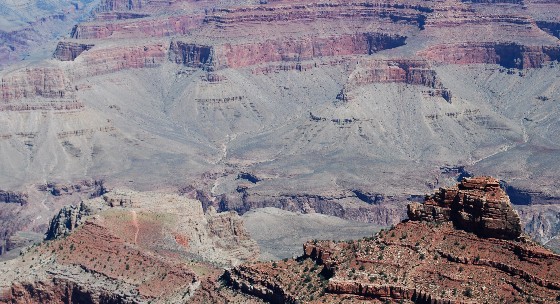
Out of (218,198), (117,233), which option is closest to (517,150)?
(218,198)

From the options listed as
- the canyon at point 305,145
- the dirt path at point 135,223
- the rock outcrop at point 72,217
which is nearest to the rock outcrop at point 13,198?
the canyon at point 305,145

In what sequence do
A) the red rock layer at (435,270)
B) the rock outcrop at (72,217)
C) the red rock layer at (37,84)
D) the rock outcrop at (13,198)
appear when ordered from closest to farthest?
the red rock layer at (435,270) < the rock outcrop at (72,217) < the rock outcrop at (13,198) < the red rock layer at (37,84)

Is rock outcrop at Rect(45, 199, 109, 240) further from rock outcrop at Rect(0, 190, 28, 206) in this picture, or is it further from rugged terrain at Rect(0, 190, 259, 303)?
rock outcrop at Rect(0, 190, 28, 206)

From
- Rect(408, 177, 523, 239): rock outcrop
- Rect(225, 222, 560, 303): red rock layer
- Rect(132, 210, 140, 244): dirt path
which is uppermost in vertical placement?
Rect(408, 177, 523, 239): rock outcrop

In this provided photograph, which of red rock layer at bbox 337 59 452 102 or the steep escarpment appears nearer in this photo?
the steep escarpment

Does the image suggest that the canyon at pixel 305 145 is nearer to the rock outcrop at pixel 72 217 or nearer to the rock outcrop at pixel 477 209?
the rock outcrop at pixel 72 217

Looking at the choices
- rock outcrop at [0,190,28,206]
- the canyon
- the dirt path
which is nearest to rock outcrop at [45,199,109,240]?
the dirt path
